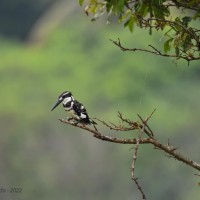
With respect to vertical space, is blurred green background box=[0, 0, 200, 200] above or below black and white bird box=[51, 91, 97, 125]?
above

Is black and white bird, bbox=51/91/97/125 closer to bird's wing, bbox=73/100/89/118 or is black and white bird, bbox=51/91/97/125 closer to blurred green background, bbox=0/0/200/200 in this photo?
bird's wing, bbox=73/100/89/118

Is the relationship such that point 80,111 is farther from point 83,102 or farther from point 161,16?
point 83,102

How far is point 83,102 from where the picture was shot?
178 ft

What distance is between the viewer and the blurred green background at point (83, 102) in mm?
50156

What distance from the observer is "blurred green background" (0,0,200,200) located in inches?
1975

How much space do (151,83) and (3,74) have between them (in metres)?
8.87

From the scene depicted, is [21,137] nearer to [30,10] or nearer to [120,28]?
[120,28]

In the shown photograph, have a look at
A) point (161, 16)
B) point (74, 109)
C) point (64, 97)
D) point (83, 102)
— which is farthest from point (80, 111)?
point (83, 102)

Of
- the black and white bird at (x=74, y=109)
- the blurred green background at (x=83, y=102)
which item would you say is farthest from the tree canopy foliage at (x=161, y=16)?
the blurred green background at (x=83, y=102)

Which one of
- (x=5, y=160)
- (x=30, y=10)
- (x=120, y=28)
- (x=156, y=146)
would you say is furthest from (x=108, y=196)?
(x=156, y=146)

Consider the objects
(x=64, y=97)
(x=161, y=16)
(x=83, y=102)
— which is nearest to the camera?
(x=161, y=16)

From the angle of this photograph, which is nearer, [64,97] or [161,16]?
[161,16]

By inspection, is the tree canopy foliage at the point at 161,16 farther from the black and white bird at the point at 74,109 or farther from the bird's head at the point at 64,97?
the black and white bird at the point at 74,109

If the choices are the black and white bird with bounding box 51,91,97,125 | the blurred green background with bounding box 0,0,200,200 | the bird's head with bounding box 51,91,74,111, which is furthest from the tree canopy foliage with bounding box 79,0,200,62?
the blurred green background with bounding box 0,0,200,200
